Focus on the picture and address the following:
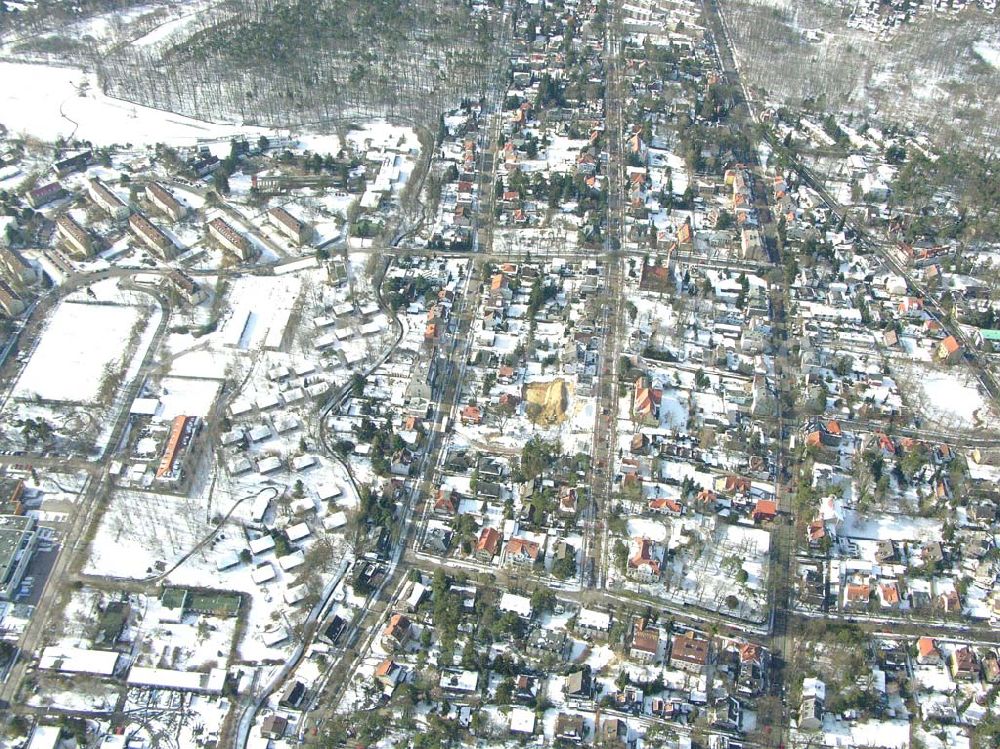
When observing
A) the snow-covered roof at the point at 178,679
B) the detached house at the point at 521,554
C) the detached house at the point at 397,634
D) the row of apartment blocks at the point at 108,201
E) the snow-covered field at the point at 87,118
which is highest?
the snow-covered field at the point at 87,118

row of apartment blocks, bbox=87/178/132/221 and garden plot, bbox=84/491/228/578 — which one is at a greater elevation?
row of apartment blocks, bbox=87/178/132/221

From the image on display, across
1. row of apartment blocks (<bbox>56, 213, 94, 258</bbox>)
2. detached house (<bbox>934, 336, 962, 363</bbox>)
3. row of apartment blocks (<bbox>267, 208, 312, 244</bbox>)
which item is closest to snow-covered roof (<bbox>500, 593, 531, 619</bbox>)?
detached house (<bbox>934, 336, 962, 363</bbox>)

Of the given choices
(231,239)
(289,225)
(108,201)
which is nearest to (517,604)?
(289,225)

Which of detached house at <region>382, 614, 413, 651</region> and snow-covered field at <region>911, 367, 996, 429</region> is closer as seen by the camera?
detached house at <region>382, 614, 413, 651</region>

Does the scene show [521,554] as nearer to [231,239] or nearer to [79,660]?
[79,660]

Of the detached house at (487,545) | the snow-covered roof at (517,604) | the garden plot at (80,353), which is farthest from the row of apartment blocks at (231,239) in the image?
the snow-covered roof at (517,604)

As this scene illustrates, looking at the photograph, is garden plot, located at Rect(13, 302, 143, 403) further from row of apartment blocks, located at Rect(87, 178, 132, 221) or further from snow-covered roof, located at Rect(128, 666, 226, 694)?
snow-covered roof, located at Rect(128, 666, 226, 694)

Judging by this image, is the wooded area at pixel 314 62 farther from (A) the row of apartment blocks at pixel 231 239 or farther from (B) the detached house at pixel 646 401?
(B) the detached house at pixel 646 401

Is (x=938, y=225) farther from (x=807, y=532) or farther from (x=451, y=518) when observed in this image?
(x=451, y=518)

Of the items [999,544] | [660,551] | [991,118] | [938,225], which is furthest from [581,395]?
[991,118]
